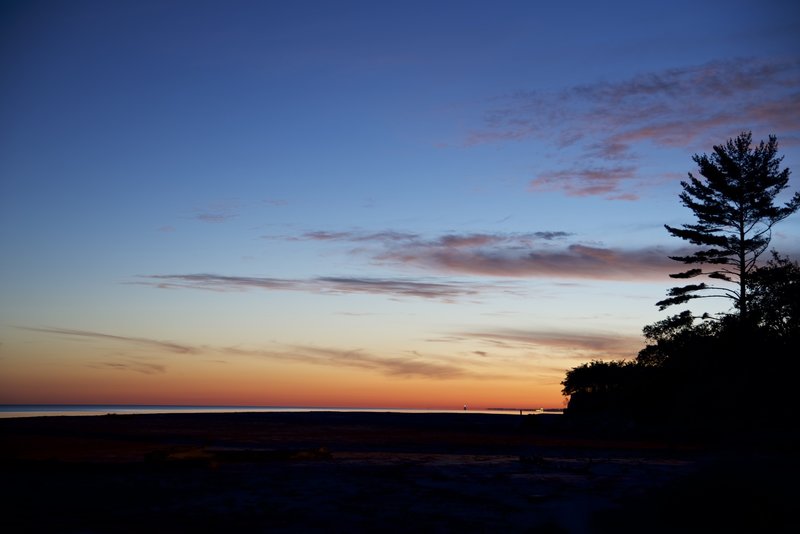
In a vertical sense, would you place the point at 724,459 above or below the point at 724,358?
below

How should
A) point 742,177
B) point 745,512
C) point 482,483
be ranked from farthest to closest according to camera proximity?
point 742,177 < point 482,483 < point 745,512

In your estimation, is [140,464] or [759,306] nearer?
[140,464]

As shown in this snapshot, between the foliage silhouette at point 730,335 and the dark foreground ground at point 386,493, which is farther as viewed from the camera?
the foliage silhouette at point 730,335

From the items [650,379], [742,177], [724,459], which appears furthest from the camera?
[650,379]

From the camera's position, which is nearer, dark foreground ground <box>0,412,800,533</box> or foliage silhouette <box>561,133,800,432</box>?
dark foreground ground <box>0,412,800,533</box>

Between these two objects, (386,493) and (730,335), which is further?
(730,335)

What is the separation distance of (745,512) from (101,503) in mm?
10214

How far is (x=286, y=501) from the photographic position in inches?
426

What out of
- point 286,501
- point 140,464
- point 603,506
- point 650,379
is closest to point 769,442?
point 650,379

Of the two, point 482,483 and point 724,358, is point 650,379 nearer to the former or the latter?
point 724,358

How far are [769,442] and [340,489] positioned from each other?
61.5 feet

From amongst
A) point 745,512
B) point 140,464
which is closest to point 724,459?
point 745,512

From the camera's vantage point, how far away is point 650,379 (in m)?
37.4

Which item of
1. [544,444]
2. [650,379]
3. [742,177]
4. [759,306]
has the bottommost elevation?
[544,444]
